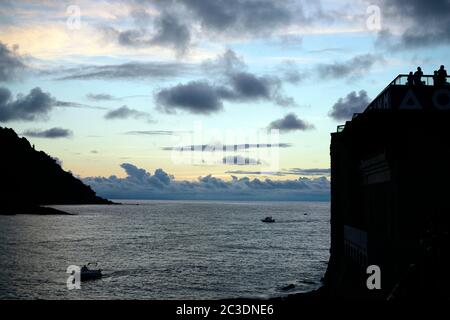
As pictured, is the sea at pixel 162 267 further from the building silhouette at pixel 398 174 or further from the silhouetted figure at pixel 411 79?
the silhouetted figure at pixel 411 79

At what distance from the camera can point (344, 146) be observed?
3381 centimetres

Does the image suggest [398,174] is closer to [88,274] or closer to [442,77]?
[442,77]

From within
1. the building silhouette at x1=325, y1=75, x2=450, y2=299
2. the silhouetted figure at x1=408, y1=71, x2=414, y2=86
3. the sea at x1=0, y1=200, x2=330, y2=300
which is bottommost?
the sea at x1=0, y1=200, x2=330, y2=300

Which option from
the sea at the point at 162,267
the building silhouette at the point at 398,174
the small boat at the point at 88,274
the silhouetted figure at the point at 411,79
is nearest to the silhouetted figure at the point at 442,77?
the building silhouette at the point at 398,174

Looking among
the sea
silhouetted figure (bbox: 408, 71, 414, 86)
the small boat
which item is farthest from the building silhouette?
the small boat

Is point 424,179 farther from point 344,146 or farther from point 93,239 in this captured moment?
point 93,239

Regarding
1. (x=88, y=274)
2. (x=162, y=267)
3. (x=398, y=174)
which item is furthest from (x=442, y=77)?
(x=162, y=267)

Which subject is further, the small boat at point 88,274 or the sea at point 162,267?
the small boat at point 88,274

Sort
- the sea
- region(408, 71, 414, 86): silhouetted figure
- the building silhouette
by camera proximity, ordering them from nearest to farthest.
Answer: the building silhouette < region(408, 71, 414, 86): silhouetted figure < the sea

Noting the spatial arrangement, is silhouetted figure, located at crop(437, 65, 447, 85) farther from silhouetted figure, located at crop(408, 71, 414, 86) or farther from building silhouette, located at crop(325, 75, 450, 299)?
silhouetted figure, located at crop(408, 71, 414, 86)

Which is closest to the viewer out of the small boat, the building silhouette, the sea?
the building silhouette
